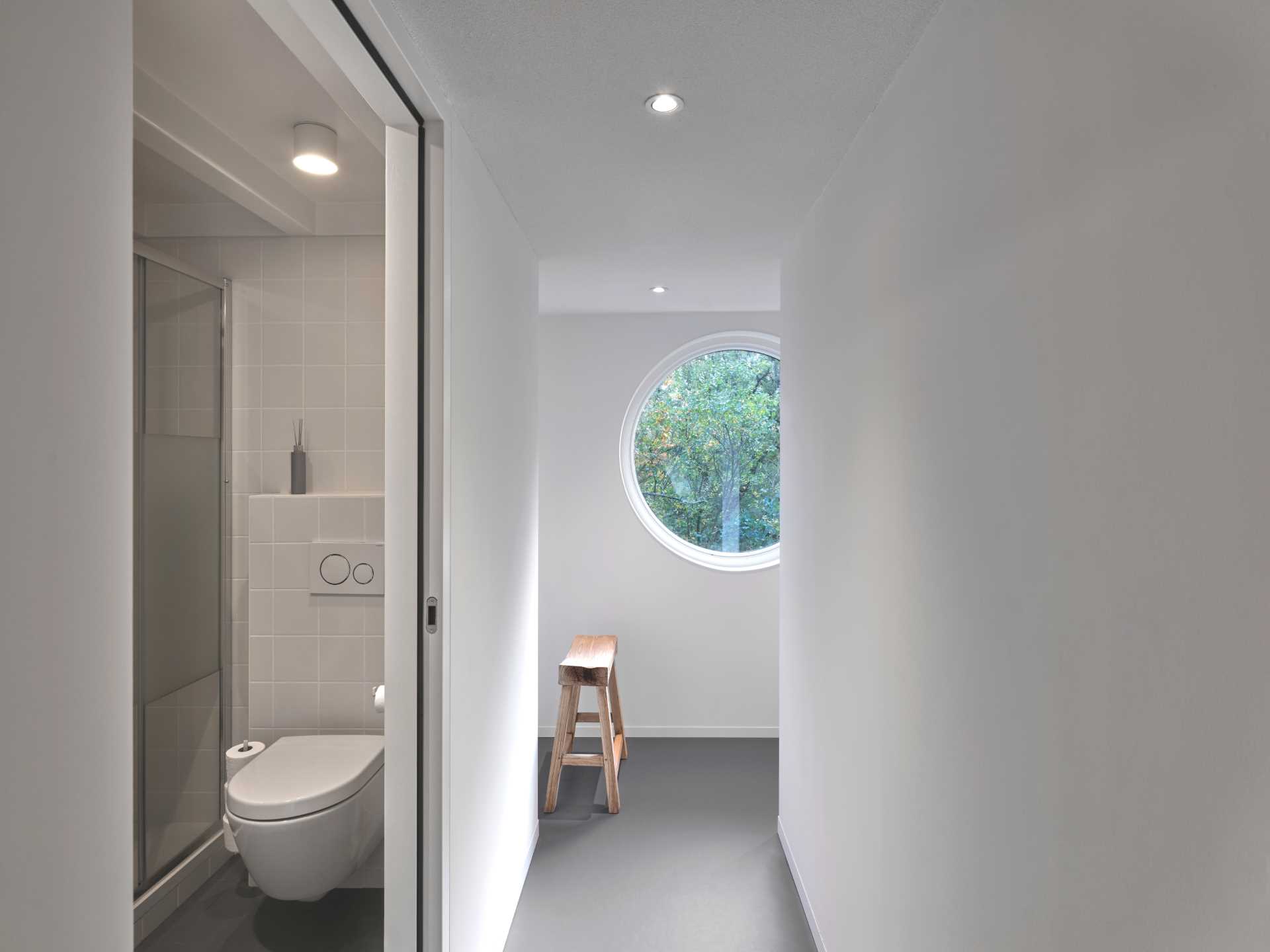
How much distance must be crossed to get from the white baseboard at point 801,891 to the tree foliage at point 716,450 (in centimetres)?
176

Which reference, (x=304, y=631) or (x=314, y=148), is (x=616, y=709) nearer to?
(x=304, y=631)

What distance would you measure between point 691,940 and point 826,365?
1827mm

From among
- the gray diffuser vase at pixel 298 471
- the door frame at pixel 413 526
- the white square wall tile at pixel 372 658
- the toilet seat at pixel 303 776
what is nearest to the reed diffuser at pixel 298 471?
the gray diffuser vase at pixel 298 471

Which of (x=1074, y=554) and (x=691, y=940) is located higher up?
(x=1074, y=554)

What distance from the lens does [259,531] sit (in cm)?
286

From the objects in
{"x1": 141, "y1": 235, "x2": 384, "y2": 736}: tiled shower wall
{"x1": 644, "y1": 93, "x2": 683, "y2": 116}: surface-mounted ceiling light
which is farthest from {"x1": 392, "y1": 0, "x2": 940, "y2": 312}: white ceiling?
{"x1": 141, "y1": 235, "x2": 384, "y2": 736}: tiled shower wall

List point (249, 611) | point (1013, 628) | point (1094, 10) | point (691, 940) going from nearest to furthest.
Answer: point (1094, 10)
point (1013, 628)
point (691, 940)
point (249, 611)

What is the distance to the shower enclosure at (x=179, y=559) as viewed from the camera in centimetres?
256

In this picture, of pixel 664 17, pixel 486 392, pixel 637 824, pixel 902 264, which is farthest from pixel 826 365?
pixel 637 824

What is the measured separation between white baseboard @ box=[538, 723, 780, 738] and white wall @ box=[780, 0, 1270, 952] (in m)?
2.67

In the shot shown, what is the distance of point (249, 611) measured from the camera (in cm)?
288

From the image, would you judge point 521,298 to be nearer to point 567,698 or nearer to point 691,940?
point 567,698

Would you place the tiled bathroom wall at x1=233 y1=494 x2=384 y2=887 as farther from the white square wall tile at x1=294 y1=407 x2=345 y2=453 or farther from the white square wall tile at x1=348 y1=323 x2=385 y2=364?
the white square wall tile at x1=348 y1=323 x2=385 y2=364

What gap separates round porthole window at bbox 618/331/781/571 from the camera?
4.62 m
